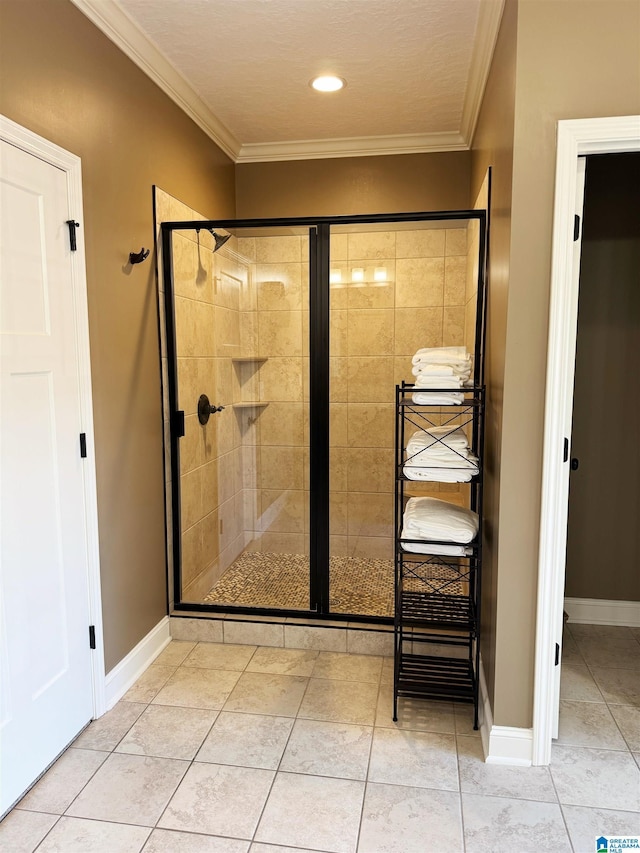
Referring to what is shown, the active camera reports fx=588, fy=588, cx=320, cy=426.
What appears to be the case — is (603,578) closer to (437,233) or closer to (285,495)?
(285,495)

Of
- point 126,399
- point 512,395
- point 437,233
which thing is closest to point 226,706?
point 126,399

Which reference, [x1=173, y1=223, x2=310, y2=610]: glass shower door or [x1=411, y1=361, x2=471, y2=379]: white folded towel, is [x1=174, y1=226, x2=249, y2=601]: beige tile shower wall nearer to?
[x1=173, y1=223, x2=310, y2=610]: glass shower door

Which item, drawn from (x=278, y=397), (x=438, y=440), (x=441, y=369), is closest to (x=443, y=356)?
(x=441, y=369)

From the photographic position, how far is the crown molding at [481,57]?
2174 millimetres

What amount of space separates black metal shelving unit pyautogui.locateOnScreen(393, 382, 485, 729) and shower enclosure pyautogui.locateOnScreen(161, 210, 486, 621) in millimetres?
207

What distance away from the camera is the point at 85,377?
7.14 ft

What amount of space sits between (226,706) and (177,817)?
1.95 ft

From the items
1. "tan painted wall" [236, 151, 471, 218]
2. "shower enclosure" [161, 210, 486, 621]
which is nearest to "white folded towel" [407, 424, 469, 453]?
"shower enclosure" [161, 210, 486, 621]

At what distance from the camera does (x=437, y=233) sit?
8.87 ft

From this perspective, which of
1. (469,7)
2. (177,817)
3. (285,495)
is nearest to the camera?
(177,817)

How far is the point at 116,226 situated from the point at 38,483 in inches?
42.9

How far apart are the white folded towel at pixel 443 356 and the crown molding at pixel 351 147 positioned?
1890 mm

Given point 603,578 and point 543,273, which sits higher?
point 543,273
